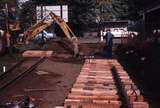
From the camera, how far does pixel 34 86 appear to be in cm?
1667

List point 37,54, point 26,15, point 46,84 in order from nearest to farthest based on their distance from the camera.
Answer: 1. point 46,84
2. point 37,54
3. point 26,15

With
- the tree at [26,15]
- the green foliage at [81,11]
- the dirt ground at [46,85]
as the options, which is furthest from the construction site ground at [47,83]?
the green foliage at [81,11]

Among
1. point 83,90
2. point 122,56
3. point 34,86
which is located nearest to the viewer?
point 83,90

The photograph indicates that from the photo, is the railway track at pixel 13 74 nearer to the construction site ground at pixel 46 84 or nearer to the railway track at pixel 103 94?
Answer: the construction site ground at pixel 46 84

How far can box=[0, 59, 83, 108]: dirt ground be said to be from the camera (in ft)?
44.6

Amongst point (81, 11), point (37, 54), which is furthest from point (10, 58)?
point (81, 11)

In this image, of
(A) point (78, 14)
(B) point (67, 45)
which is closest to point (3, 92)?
(B) point (67, 45)

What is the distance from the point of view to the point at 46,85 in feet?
55.8

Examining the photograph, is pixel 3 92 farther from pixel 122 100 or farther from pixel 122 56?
pixel 122 56

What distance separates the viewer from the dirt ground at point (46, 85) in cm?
1360

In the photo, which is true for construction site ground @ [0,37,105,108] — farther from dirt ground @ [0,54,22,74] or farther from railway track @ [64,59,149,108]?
railway track @ [64,59,149,108]

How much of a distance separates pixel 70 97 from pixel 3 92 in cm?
496

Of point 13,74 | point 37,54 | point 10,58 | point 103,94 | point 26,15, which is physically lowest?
point 10,58

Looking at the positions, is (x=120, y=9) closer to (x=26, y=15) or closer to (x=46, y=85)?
(x=26, y=15)
